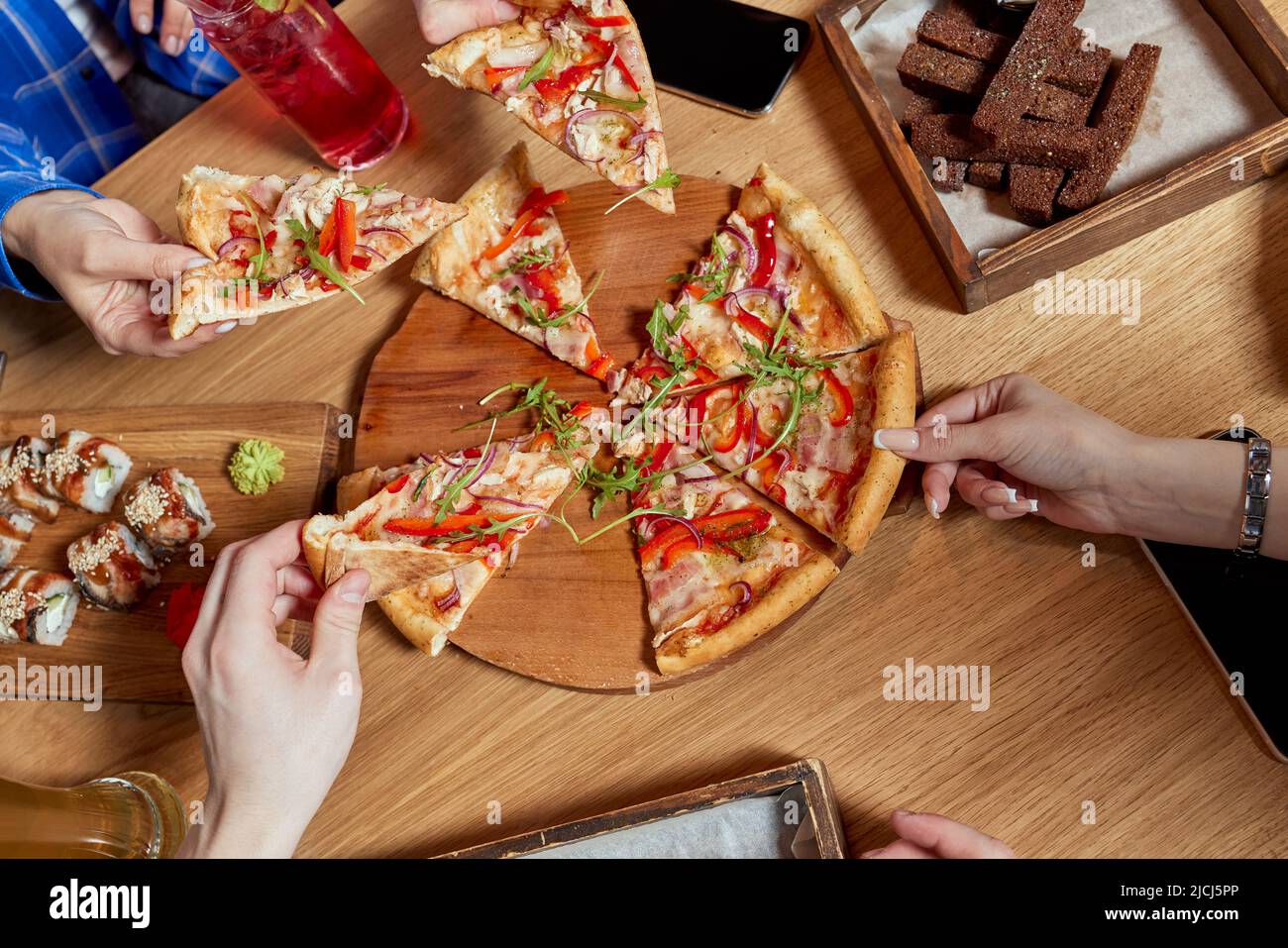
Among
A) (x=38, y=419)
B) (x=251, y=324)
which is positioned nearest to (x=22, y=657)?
(x=38, y=419)

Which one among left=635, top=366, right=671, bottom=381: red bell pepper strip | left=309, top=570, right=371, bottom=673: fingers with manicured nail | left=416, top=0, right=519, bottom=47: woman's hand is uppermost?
left=416, top=0, right=519, bottom=47: woman's hand

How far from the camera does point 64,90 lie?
3.46m

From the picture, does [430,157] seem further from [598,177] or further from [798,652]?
[798,652]

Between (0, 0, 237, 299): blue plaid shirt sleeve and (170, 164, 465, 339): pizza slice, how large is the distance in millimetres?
440

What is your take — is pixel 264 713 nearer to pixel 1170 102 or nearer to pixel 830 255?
pixel 830 255

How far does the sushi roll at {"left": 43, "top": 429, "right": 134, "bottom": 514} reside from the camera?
2.99 metres

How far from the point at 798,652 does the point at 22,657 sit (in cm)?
240

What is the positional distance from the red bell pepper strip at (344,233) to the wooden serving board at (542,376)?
258 millimetres

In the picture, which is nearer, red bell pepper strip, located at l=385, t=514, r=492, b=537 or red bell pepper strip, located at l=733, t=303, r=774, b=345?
red bell pepper strip, located at l=385, t=514, r=492, b=537

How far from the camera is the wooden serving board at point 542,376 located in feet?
9.10

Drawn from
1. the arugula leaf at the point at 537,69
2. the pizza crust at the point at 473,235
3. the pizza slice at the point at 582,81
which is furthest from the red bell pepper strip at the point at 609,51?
the pizza crust at the point at 473,235

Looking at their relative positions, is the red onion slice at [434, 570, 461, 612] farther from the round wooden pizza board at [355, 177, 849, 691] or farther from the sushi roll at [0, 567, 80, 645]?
the sushi roll at [0, 567, 80, 645]
